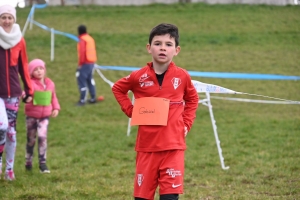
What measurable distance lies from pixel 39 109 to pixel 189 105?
11.0 feet

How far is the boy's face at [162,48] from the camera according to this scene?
15.1 ft

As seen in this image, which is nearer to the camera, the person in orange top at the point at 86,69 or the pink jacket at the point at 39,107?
the pink jacket at the point at 39,107

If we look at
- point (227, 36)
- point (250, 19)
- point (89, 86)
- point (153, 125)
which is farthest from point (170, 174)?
point (250, 19)

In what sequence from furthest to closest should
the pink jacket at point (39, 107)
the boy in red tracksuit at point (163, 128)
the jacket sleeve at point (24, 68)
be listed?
the pink jacket at point (39, 107), the jacket sleeve at point (24, 68), the boy in red tracksuit at point (163, 128)

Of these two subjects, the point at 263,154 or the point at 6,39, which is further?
the point at 263,154

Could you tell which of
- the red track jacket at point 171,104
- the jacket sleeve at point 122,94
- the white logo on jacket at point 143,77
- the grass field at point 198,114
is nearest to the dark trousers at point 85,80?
the grass field at point 198,114

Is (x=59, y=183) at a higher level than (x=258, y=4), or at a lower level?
lower

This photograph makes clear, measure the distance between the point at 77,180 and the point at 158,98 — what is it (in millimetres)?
3016

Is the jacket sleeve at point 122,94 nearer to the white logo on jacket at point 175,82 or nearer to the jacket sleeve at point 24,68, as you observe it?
the white logo on jacket at point 175,82

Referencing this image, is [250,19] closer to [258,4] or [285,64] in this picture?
[258,4]

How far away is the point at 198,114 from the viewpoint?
13.1 m

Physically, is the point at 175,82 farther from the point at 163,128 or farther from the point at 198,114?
the point at 198,114

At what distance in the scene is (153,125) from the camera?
15.2 ft

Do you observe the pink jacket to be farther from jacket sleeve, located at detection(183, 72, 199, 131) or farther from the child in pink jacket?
jacket sleeve, located at detection(183, 72, 199, 131)
